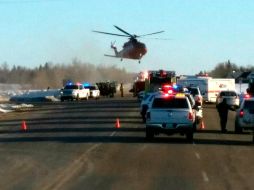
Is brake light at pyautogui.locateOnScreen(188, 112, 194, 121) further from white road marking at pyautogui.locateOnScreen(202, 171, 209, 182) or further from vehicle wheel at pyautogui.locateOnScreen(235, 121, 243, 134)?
white road marking at pyautogui.locateOnScreen(202, 171, 209, 182)

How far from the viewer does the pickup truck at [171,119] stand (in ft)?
94.5

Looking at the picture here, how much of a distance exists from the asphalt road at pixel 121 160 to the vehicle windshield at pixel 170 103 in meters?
1.36

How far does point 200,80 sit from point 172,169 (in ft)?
177

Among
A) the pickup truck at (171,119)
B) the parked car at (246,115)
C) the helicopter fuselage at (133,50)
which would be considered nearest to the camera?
the pickup truck at (171,119)

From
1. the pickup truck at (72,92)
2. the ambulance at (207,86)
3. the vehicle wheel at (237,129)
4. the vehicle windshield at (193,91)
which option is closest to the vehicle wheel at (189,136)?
the vehicle wheel at (237,129)

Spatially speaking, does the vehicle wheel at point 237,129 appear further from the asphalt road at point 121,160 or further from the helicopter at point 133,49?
the helicopter at point 133,49

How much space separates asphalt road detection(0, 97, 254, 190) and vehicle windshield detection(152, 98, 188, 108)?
4.47 feet

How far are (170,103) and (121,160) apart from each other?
319 inches

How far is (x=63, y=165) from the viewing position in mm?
20719

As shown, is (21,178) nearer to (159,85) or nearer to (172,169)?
(172,169)

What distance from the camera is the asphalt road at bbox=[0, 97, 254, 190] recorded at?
665 inches

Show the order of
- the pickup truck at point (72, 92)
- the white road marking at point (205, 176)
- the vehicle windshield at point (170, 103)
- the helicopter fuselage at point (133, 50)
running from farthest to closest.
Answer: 1. the pickup truck at point (72, 92)
2. the helicopter fuselage at point (133, 50)
3. the vehicle windshield at point (170, 103)
4. the white road marking at point (205, 176)

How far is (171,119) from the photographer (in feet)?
94.8

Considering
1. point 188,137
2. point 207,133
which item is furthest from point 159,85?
point 188,137
